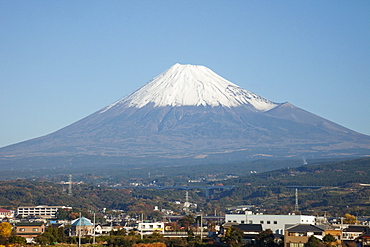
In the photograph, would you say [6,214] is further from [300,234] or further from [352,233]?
[300,234]

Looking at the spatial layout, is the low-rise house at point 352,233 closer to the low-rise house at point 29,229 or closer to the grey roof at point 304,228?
the grey roof at point 304,228

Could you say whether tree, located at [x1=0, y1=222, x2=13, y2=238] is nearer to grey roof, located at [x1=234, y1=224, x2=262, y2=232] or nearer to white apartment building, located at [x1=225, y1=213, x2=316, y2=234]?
grey roof, located at [x1=234, y1=224, x2=262, y2=232]

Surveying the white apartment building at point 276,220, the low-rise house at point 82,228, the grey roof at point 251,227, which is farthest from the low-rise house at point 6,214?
the grey roof at point 251,227

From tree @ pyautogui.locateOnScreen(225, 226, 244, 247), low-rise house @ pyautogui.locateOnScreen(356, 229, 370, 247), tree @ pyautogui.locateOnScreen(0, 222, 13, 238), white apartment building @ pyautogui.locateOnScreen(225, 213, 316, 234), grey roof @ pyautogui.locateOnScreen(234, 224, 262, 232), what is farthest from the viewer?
white apartment building @ pyautogui.locateOnScreen(225, 213, 316, 234)

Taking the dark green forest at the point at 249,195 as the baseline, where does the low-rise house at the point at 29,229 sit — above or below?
below

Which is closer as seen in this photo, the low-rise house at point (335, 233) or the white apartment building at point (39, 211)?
the low-rise house at point (335, 233)

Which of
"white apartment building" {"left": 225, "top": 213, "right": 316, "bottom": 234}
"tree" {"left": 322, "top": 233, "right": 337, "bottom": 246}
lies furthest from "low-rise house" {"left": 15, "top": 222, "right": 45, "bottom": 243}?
"tree" {"left": 322, "top": 233, "right": 337, "bottom": 246}

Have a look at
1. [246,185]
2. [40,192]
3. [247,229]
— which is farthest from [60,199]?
[247,229]

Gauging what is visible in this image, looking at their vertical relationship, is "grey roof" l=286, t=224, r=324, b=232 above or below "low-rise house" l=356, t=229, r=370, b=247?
above
